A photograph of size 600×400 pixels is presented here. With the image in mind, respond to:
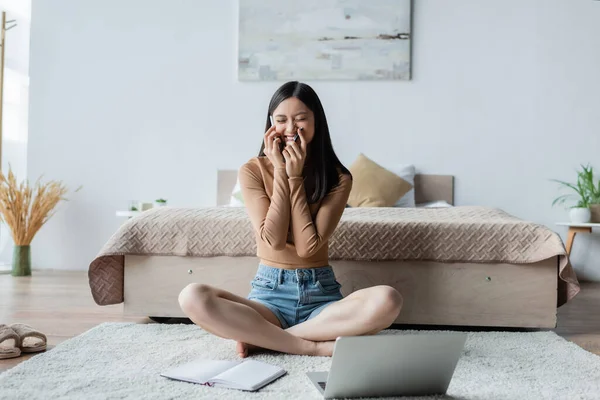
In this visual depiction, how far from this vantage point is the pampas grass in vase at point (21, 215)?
412cm

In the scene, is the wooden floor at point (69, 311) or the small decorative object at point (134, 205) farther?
the small decorative object at point (134, 205)

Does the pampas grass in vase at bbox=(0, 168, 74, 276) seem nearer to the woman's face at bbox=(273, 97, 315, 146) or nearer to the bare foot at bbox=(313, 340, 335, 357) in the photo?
the woman's face at bbox=(273, 97, 315, 146)

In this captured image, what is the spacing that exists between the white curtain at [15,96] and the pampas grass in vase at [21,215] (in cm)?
47

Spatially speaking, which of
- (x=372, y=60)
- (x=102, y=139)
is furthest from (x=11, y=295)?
(x=372, y=60)

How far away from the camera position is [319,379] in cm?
161

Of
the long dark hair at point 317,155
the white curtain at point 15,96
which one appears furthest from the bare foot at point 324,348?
the white curtain at point 15,96

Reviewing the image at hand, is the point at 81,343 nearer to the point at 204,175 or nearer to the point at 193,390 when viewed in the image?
the point at 193,390

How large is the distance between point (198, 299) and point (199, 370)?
23cm

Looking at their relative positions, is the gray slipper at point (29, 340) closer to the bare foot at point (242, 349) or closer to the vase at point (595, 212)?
the bare foot at point (242, 349)

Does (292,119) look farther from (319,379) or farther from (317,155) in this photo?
(319,379)

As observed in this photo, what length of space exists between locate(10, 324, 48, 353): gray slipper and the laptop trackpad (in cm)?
95

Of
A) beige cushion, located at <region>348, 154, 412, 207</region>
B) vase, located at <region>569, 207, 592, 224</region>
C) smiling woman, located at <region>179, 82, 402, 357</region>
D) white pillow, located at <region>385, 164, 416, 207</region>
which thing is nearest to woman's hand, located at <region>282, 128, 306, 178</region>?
smiling woman, located at <region>179, 82, 402, 357</region>

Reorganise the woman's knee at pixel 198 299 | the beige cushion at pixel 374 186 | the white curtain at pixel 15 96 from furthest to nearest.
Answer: the white curtain at pixel 15 96 < the beige cushion at pixel 374 186 < the woman's knee at pixel 198 299

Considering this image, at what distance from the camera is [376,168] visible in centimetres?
407
